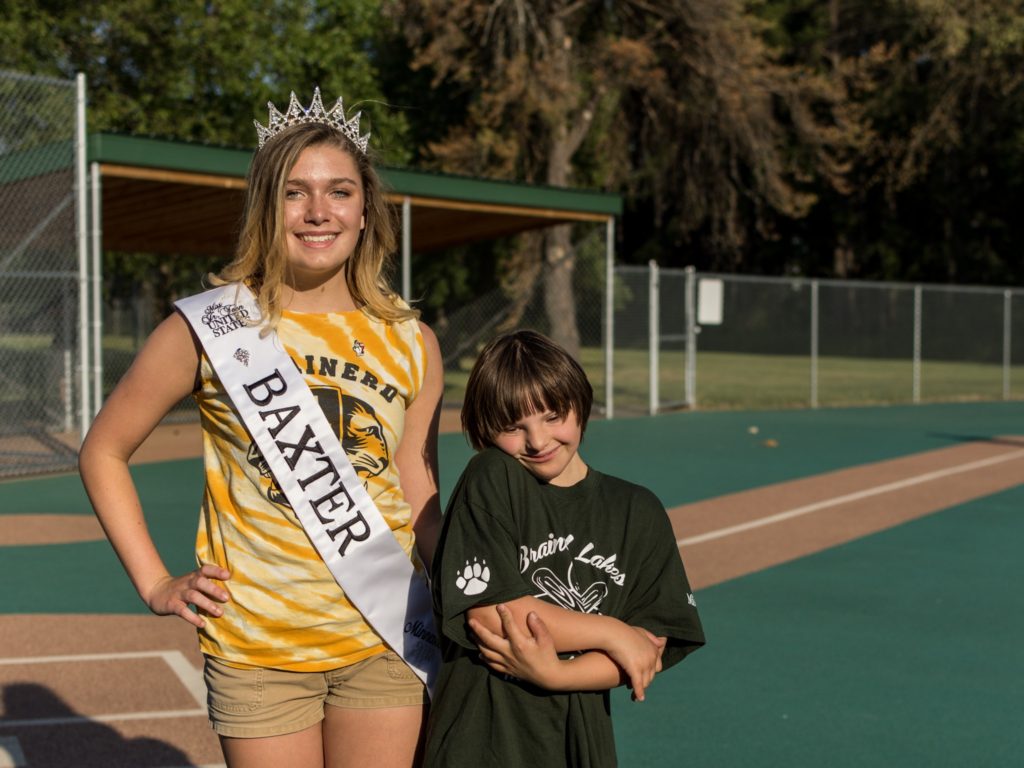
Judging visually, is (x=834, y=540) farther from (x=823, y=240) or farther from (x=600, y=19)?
(x=823, y=240)

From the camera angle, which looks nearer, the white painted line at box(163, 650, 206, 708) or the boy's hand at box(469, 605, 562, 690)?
the boy's hand at box(469, 605, 562, 690)

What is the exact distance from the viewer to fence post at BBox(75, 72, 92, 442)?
11992 mm

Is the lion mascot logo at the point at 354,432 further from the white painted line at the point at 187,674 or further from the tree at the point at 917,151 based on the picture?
the tree at the point at 917,151

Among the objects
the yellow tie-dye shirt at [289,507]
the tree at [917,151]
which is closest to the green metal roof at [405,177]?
the yellow tie-dye shirt at [289,507]

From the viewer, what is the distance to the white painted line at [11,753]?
4.42 meters

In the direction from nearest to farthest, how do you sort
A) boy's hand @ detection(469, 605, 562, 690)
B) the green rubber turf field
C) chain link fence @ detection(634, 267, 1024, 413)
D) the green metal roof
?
boy's hand @ detection(469, 605, 562, 690), the green rubber turf field, the green metal roof, chain link fence @ detection(634, 267, 1024, 413)

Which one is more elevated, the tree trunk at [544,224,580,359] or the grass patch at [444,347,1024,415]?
the tree trunk at [544,224,580,359]

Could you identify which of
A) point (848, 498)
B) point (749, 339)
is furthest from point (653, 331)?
point (749, 339)

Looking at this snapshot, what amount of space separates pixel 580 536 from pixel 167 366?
2.94 ft

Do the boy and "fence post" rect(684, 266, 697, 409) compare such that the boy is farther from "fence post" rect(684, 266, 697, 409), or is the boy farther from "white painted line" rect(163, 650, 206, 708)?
"fence post" rect(684, 266, 697, 409)

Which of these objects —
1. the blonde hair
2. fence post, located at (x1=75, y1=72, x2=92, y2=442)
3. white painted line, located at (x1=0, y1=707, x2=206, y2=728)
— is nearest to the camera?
the blonde hair

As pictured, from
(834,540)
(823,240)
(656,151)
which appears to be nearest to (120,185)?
(834,540)

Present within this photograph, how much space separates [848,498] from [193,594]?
967 centimetres

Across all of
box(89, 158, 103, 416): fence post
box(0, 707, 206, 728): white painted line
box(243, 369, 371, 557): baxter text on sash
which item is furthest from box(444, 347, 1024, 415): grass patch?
box(243, 369, 371, 557): baxter text on sash
